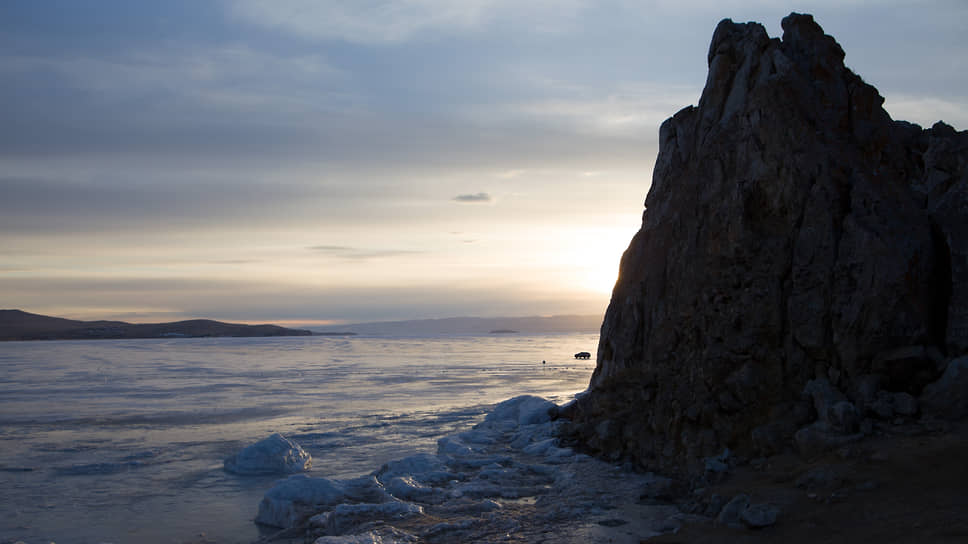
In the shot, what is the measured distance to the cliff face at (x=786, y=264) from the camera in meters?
10.8

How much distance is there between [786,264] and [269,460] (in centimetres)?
1179

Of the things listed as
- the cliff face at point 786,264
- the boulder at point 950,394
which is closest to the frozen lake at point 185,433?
the cliff face at point 786,264

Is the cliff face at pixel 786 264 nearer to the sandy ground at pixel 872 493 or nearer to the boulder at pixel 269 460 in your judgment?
the sandy ground at pixel 872 493

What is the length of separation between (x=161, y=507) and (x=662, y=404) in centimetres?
975

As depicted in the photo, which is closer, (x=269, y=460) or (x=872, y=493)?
(x=872, y=493)

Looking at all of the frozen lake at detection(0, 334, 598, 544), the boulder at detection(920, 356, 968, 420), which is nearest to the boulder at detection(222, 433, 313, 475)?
the frozen lake at detection(0, 334, 598, 544)

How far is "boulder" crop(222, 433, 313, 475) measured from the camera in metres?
15.4

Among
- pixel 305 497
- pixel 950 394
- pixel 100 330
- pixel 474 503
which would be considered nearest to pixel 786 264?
pixel 950 394

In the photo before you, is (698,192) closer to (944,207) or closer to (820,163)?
(820,163)

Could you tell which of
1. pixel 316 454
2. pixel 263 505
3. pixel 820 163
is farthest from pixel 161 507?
pixel 820 163

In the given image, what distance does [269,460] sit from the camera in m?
15.6

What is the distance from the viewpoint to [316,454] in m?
17.2

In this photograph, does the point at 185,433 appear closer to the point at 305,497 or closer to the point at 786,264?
the point at 305,497

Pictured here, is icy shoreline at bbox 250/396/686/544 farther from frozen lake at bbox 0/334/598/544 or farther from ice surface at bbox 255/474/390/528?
frozen lake at bbox 0/334/598/544
